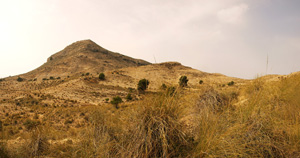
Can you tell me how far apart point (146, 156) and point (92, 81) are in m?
42.3

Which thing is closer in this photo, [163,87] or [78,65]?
[163,87]

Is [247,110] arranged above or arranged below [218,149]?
above

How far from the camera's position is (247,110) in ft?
10.6

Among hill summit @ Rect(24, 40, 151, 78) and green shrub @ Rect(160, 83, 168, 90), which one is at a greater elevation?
hill summit @ Rect(24, 40, 151, 78)

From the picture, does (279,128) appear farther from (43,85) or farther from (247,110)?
(43,85)

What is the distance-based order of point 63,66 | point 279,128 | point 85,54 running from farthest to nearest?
point 85,54 → point 63,66 → point 279,128

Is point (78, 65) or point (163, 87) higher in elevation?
point (78, 65)

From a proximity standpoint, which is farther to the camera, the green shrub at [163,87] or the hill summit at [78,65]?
the hill summit at [78,65]

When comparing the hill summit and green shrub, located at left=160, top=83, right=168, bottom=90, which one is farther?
the hill summit

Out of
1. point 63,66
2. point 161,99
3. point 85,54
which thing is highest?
point 85,54

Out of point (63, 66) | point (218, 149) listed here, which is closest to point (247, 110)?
point (218, 149)

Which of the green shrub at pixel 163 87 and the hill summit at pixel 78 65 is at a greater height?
the hill summit at pixel 78 65

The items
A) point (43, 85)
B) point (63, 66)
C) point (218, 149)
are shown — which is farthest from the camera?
point (63, 66)

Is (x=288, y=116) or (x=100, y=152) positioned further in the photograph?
(x=288, y=116)
